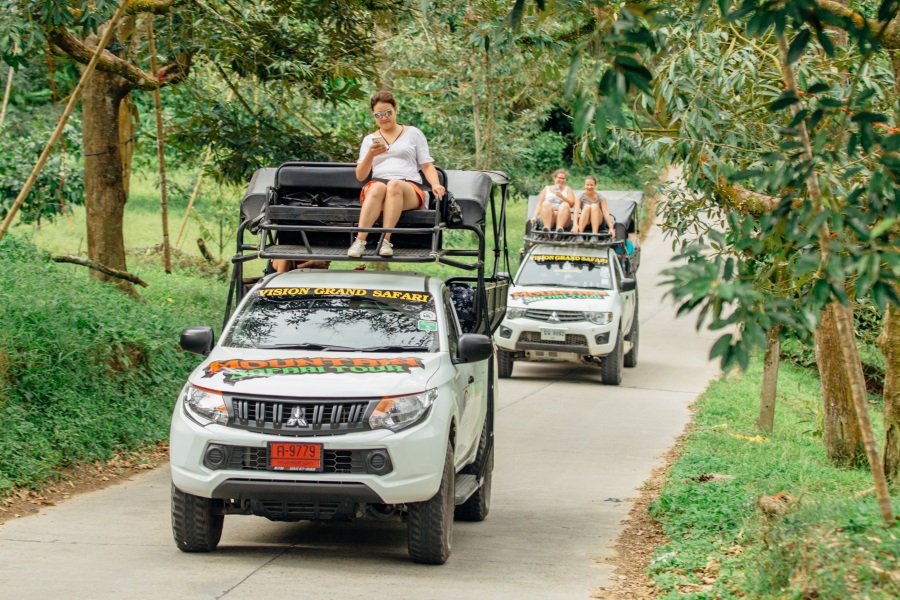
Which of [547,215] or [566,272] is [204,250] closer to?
[547,215]

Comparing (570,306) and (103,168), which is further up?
(103,168)

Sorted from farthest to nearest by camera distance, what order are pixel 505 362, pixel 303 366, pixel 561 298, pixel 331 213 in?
pixel 505 362, pixel 561 298, pixel 331 213, pixel 303 366

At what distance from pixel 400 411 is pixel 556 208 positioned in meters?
13.5

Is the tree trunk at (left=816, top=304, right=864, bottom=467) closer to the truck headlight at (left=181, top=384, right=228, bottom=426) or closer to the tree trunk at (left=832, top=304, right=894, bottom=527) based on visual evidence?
the tree trunk at (left=832, top=304, right=894, bottom=527)

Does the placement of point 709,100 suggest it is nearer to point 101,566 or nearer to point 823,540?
point 823,540

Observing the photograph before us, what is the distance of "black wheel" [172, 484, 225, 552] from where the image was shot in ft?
24.1

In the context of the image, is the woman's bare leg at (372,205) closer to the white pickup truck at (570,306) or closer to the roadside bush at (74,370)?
the roadside bush at (74,370)

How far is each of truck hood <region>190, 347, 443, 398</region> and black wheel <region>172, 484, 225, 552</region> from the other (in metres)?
0.73

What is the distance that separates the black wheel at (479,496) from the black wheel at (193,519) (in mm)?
2254

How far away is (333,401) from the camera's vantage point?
23.2 ft

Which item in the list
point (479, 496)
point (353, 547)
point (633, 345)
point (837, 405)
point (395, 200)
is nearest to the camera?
point (353, 547)

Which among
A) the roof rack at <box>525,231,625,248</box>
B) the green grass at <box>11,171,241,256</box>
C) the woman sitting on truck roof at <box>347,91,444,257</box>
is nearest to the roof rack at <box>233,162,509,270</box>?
the woman sitting on truck roof at <box>347,91,444,257</box>

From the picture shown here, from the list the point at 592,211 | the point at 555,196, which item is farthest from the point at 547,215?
the point at 592,211

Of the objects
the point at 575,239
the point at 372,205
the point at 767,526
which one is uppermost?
the point at 372,205
